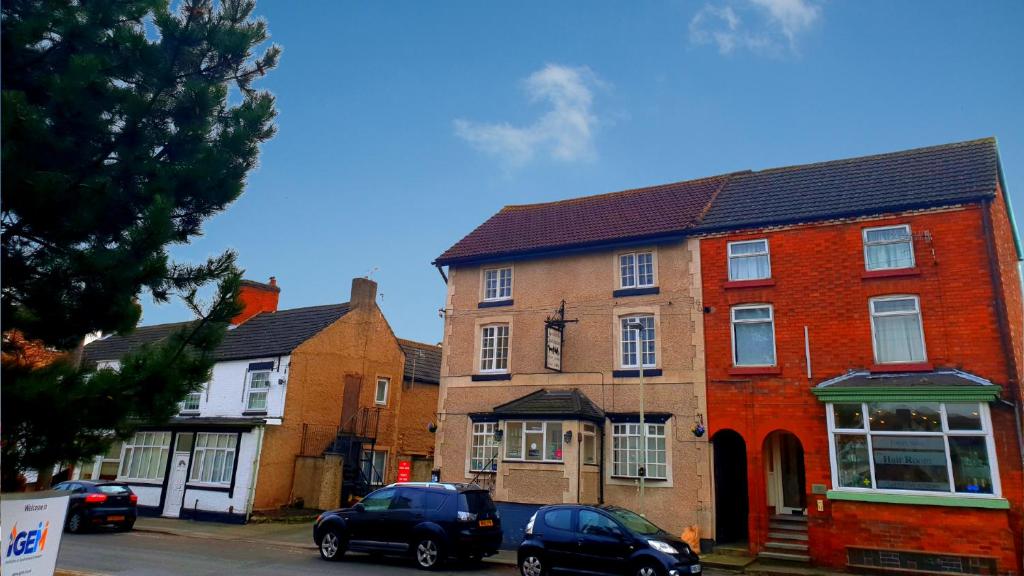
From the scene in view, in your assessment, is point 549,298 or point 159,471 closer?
point 549,298

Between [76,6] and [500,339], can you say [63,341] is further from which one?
[500,339]

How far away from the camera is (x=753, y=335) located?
62.4 feet

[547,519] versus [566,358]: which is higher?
[566,358]

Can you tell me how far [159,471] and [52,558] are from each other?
23158 mm

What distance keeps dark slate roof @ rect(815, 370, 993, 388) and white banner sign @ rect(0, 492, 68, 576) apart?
16.4 m

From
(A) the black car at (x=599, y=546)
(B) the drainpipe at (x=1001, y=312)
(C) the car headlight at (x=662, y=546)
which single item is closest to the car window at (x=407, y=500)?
(A) the black car at (x=599, y=546)

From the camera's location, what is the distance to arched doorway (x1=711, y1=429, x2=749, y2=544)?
19.5 meters

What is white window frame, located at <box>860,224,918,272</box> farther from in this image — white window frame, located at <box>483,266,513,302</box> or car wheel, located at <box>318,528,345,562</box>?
car wheel, located at <box>318,528,345,562</box>

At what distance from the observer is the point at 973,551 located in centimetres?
1501

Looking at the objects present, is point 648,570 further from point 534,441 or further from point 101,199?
point 101,199

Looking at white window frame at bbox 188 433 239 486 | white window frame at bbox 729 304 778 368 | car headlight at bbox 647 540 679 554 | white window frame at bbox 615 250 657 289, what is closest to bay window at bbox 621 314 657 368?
white window frame at bbox 615 250 657 289

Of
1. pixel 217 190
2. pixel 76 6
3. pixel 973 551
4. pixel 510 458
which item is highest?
pixel 76 6

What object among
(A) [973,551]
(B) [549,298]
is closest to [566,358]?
(B) [549,298]

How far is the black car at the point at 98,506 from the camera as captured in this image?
20052 mm
